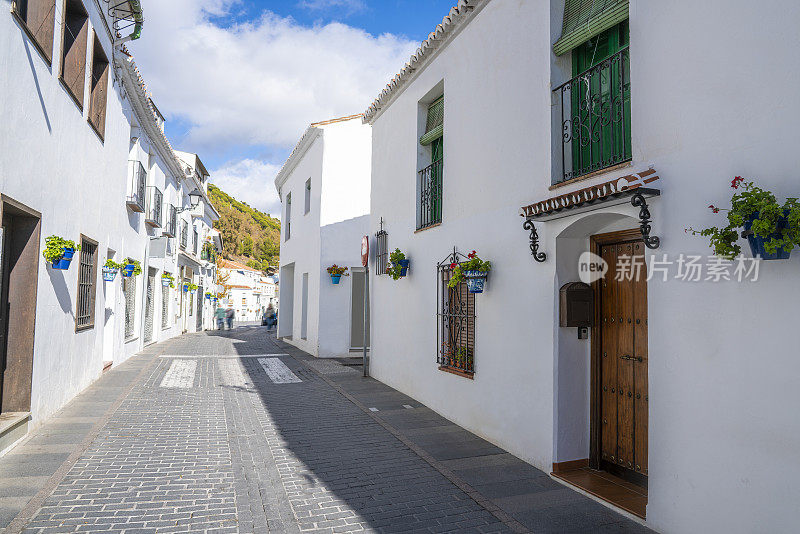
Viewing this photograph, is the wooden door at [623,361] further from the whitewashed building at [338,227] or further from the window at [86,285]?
the whitewashed building at [338,227]

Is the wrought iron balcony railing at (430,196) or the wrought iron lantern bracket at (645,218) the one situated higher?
the wrought iron balcony railing at (430,196)

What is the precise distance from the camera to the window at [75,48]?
7.65m

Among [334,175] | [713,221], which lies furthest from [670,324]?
[334,175]

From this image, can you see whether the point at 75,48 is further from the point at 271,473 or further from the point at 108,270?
the point at 271,473

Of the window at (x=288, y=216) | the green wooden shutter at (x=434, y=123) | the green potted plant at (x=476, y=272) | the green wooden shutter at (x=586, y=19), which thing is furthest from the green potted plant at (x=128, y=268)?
the green wooden shutter at (x=586, y=19)

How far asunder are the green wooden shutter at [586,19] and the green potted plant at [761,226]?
2384 millimetres

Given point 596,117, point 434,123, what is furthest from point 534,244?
point 434,123

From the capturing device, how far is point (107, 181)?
10164 mm

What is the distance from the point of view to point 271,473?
210 inches

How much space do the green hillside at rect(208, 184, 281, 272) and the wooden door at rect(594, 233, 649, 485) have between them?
6320 cm

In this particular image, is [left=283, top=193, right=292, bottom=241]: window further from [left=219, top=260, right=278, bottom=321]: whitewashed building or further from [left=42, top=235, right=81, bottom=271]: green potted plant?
[left=219, top=260, right=278, bottom=321]: whitewashed building

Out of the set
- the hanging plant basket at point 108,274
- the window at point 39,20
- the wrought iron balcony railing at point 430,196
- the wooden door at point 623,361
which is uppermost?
the window at point 39,20

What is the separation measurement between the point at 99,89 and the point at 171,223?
9.61m

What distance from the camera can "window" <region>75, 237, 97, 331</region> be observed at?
8.67 m
